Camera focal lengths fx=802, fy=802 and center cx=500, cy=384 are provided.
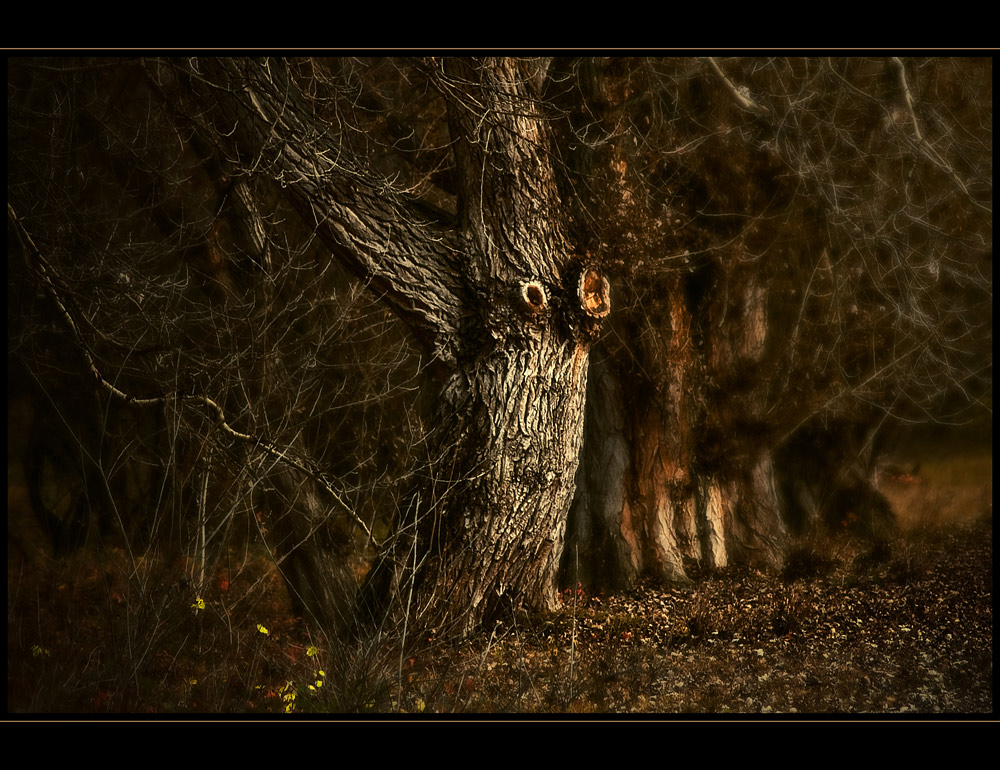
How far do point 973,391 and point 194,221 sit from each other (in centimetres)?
461

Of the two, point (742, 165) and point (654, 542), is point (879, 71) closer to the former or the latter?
point (742, 165)

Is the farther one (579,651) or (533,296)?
(533,296)

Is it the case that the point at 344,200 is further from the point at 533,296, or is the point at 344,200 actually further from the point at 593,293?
the point at 593,293

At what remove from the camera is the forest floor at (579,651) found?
3377 mm

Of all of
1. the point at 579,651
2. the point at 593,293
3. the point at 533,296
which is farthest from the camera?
the point at 593,293

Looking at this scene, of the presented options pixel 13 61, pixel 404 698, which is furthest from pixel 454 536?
pixel 13 61

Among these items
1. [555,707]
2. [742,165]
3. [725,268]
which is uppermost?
[742,165]

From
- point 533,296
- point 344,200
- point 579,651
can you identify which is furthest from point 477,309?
point 579,651

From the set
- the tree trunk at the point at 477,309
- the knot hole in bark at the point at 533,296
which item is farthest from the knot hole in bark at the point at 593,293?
the knot hole in bark at the point at 533,296

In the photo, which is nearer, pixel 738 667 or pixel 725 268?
pixel 738 667

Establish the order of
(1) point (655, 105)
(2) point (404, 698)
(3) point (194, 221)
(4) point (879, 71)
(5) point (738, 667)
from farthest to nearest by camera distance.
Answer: (3) point (194, 221), (1) point (655, 105), (4) point (879, 71), (5) point (738, 667), (2) point (404, 698)

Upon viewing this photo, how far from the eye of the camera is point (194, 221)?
16.4ft

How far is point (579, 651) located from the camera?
12.4 ft

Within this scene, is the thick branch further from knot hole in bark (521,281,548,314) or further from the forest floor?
the forest floor
